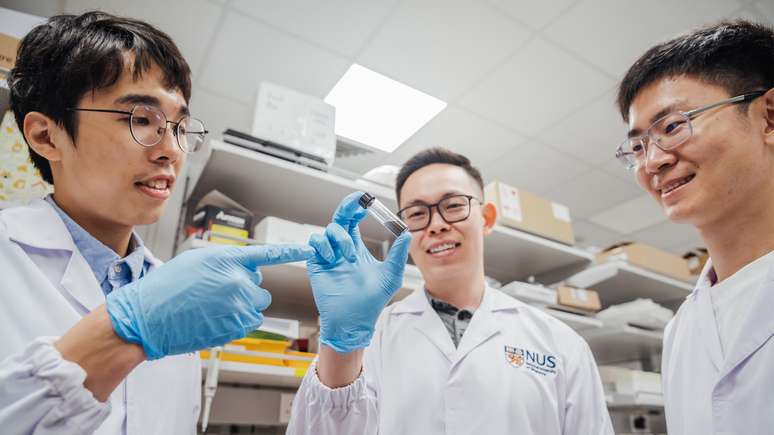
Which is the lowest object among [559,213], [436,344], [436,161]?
[436,344]

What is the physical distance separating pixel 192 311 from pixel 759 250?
47.0 inches

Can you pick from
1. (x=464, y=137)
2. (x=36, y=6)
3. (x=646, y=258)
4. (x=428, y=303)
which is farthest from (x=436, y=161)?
(x=36, y=6)

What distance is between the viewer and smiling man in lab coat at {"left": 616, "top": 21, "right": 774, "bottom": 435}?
0.90 meters

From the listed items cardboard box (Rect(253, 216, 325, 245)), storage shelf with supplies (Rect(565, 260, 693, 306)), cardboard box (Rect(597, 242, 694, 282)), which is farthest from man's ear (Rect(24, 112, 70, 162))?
cardboard box (Rect(597, 242, 694, 282))

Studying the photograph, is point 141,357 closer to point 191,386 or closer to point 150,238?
point 191,386

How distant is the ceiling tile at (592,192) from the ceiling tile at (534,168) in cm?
11

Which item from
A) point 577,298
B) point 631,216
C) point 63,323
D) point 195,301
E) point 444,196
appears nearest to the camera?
point 195,301

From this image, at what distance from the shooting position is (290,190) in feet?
6.18

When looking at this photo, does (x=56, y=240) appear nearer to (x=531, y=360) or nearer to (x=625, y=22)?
(x=531, y=360)

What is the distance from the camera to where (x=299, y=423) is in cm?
94

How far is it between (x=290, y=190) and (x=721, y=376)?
5.04 feet

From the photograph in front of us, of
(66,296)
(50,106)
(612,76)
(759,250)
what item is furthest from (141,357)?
(612,76)

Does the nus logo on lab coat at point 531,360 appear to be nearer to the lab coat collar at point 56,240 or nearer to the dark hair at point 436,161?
the dark hair at point 436,161

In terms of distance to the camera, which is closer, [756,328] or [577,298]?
[756,328]
